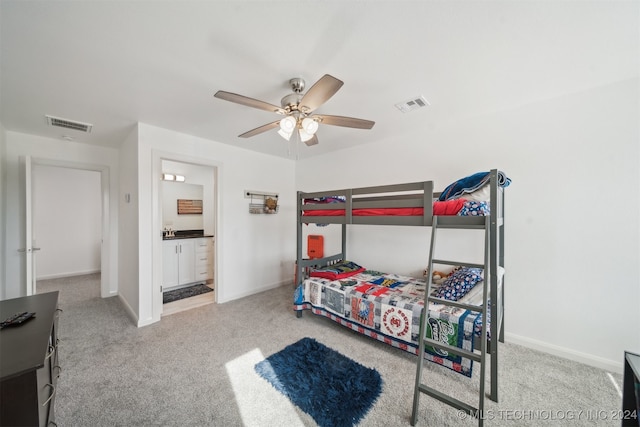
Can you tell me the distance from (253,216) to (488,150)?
3.44 meters

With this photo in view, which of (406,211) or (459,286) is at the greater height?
(406,211)

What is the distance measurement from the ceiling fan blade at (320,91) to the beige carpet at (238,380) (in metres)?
2.18

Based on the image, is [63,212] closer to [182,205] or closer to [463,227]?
[182,205]

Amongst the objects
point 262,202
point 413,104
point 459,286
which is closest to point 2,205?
point 262,202

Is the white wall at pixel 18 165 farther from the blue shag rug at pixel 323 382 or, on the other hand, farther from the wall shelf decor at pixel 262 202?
the blue shag rug at pixel 323 382

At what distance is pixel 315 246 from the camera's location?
165 inches

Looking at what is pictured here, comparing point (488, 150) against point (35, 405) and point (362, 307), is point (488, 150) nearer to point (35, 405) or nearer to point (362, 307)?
point (362, 307)

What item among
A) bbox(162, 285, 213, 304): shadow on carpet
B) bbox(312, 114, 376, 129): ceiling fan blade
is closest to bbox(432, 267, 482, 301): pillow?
bbox(312, 114, 376, 129): ceiling fan blade

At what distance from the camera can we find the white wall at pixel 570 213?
201 cm

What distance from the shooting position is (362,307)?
2494 mm

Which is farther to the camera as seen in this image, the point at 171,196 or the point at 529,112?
the point at 171,196

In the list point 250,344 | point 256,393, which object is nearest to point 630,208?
point 256,393

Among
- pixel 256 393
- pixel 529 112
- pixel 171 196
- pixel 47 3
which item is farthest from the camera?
pixel 171 196

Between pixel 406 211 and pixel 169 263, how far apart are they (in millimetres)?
3978
